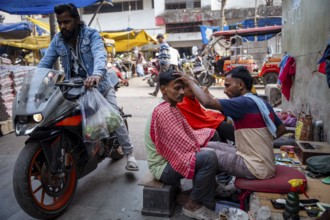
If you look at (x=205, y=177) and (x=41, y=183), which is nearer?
(x=205, y=177)

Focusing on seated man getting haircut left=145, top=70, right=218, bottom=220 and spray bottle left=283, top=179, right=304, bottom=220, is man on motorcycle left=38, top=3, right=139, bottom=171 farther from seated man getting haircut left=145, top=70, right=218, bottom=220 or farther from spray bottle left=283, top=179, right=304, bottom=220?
spray bottle left=283, top=179, right=304, bottom=220

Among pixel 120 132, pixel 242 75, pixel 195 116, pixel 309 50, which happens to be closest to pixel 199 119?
pixel 195 116

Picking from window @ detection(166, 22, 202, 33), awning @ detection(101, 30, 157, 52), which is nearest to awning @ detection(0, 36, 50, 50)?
awning @ detection(101, 30, 157, 52)

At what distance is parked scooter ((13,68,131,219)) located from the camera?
2.52 metres

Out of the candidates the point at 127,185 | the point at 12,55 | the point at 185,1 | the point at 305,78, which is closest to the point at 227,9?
the point at 185,1

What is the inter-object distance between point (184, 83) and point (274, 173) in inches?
45.1

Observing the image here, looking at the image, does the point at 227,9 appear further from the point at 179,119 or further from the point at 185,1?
the point at 179,119

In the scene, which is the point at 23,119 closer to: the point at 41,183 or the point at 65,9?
the point at 41,183

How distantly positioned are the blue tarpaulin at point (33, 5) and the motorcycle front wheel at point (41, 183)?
3.38m

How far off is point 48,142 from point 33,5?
3.74m

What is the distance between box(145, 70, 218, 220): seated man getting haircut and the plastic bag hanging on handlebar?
0.46m

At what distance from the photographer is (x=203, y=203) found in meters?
2.66

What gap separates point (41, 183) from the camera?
270 cm

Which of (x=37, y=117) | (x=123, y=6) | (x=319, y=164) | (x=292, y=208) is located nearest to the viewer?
(x=292, y=208)
